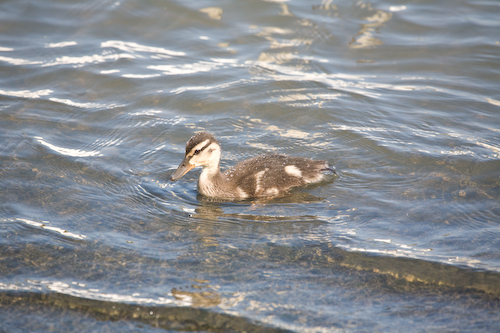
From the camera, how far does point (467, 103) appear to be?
7.02 m

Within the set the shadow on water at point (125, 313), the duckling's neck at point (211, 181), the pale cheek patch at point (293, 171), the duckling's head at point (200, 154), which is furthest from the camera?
the pale cheek patch at point (293, 171)

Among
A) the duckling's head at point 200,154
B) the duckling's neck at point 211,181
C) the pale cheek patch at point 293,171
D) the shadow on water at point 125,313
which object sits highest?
the duckling's head at point 200,154

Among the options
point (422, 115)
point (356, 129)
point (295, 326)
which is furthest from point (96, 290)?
point (422, 115)

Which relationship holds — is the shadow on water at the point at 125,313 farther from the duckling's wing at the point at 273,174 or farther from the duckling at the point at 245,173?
the duckling's wing at the point at 273,174

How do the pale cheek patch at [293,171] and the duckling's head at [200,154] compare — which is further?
the pale cheek patch at [293,171]

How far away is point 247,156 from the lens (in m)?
6.09

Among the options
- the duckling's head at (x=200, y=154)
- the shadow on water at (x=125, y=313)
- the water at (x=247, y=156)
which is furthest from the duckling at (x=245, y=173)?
the shadow on water at (x=125, y=313)

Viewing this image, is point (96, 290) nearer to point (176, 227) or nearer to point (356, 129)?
point (176, 227)

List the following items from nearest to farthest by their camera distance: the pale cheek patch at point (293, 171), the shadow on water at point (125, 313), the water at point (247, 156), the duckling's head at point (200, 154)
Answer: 1. the shadow on water at point (125, 313)
2. the water at point (247, 156)
3. the duckling's head at point (200, 154)
4. the pale cheek patch at point (293, 171)

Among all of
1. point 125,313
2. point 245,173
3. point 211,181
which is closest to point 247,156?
point 245,173

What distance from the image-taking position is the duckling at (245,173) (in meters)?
5.29

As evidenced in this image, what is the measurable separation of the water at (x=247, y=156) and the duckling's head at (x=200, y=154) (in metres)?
0.28

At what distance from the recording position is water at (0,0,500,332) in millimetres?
3816

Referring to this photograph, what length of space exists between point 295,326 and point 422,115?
4062 millimetres
